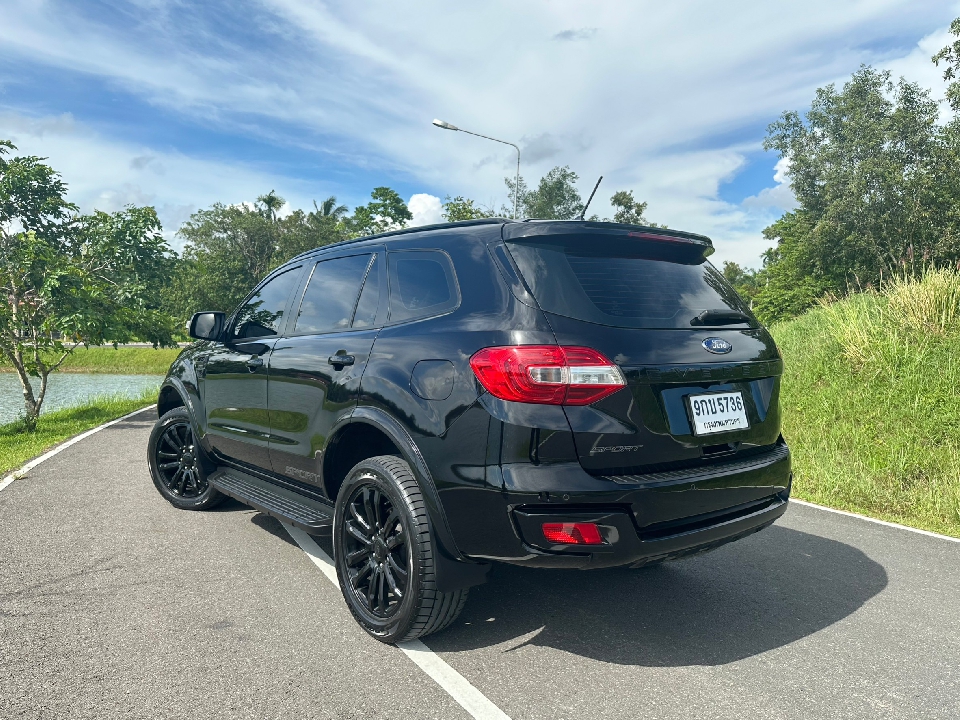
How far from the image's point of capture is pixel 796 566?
14.5 feet

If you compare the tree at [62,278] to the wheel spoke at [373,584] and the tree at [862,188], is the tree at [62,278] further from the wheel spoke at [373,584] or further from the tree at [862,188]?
the tree at [862,188]

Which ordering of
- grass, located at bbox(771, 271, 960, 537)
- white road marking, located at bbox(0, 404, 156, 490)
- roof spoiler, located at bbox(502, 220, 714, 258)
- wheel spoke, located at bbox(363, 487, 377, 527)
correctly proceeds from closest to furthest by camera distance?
roof spoiler, located at bbox(502, 220, 714, 258) → wheel spoke, located at bbox(363, 487, 377, 527) → grass, located at bbox(771, 271, 960, 537) → white road marking, located at bbox(0, 404, 156, 490)

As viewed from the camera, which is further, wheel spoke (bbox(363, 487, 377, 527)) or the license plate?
wheel spoke (bbox(363, 487, 377, 527))

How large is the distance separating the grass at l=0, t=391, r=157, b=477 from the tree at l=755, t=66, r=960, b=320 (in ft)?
109

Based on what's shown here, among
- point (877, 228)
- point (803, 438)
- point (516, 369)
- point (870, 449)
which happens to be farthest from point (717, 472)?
point (877, 228)

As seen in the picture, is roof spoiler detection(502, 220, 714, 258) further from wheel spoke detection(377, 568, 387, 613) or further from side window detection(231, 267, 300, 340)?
side window detection(231, 267, 300, 340)

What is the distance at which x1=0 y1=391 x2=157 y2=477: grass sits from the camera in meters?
8.80

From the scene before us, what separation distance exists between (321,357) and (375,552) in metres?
1.13

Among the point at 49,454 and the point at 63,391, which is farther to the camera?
the point at 63,391

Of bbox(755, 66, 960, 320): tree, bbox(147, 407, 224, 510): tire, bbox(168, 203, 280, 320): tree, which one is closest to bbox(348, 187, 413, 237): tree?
bbox(168, 203, 280, 320): tree

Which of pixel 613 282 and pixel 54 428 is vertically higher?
pixel 613 282

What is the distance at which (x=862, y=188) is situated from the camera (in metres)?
40.6

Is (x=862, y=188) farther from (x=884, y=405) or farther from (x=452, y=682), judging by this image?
(x=452, y=682)

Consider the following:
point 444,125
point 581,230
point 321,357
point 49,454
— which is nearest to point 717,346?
point 581,230
